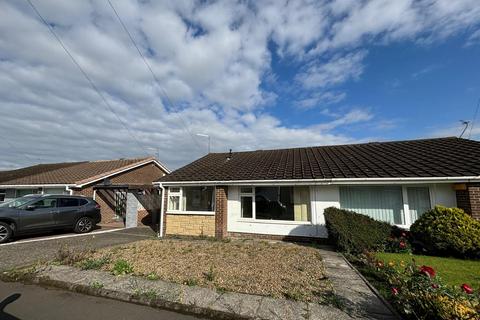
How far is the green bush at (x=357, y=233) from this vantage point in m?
7.48

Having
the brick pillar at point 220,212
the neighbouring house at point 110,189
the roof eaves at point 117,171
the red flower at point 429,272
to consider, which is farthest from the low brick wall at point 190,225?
the red flower at point 429,272

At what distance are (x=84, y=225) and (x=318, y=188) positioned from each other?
449 inches

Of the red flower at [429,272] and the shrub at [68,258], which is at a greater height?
the red flower at [429,272]

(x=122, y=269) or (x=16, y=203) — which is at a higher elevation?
(x=16, y=203)

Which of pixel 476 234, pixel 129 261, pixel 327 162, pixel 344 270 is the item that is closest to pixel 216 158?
pixel 327 162

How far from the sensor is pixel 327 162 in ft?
36.0

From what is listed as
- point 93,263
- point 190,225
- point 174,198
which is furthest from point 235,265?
point 174,198

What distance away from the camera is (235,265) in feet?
20.4

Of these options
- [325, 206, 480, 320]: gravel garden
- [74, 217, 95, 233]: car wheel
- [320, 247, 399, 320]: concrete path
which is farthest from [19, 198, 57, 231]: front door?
[325, 206, 480, 320]: gravel garden

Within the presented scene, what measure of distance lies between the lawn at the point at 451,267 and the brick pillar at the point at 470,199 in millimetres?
1705

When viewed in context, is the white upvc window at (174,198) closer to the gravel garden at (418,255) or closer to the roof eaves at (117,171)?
the gravel garden at (418,255)

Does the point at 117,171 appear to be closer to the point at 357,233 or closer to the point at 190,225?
the point at 190,225

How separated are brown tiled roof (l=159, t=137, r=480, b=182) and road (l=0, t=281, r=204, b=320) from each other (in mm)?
6633

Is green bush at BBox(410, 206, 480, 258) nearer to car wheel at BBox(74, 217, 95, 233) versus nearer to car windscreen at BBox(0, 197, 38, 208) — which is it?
car wheel at BBox(74, 217, 95, 233)
